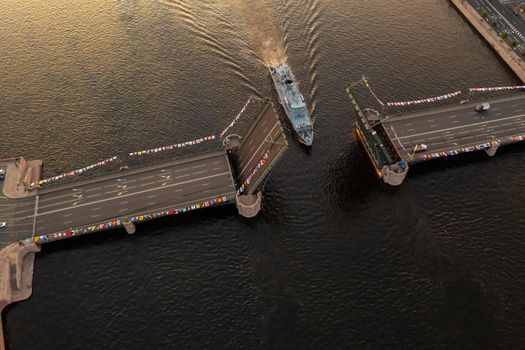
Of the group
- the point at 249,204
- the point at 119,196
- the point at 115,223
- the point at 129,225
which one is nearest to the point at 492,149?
the point at 249,204

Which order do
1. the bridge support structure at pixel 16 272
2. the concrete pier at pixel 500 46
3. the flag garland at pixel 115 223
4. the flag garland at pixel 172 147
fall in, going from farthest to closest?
the concrete pier at pixel 500 46 < the flag garland at pixel 172 147 < the flag garland at pixel 115 223 < the bridge support structure at pixel 16 272

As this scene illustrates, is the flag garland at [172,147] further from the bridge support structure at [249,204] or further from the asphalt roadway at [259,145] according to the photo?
the bridge support structure at [249,204]

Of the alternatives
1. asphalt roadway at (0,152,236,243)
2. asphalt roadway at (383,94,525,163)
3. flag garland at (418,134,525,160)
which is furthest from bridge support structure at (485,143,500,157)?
asphalt roadway at (0,152,236,243)

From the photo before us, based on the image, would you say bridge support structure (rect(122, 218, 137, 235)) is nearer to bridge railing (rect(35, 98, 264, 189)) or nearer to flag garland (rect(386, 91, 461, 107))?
bridge railing (rect(35, 98, 264, 189))

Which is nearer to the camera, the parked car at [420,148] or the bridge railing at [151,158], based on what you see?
the bridge railing at [151,158]

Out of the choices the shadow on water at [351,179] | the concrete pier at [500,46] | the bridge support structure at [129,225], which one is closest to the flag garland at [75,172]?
the bridge support structure at [129,225]
